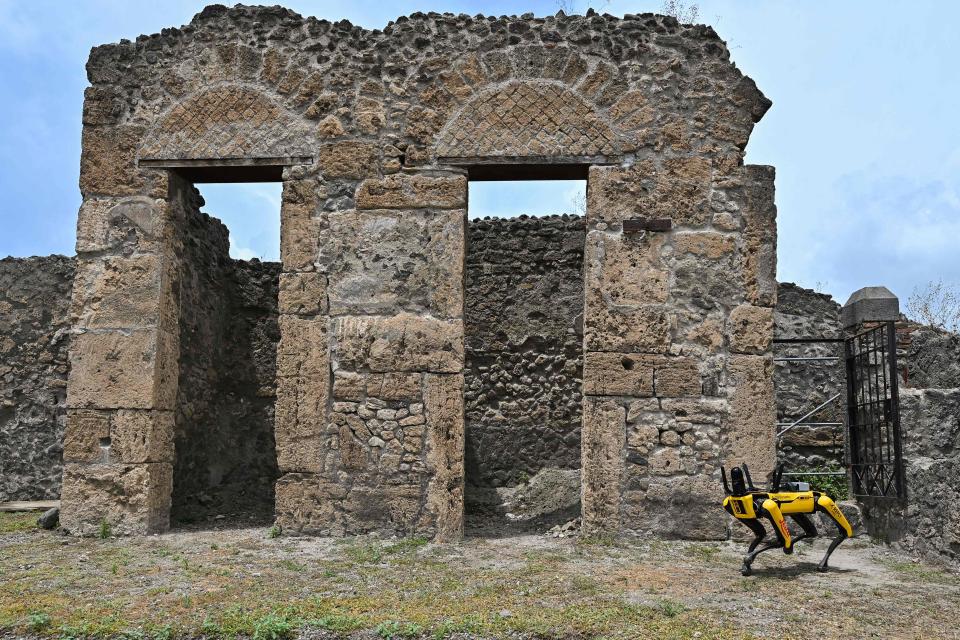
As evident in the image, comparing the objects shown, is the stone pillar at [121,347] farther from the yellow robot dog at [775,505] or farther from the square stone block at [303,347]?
the yellow robot dog at [775,505]

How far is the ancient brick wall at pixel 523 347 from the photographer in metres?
9.09

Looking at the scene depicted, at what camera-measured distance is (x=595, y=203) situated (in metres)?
5.94

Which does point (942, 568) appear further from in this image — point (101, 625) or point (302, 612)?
point (101, 625)

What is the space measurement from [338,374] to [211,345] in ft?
7.47

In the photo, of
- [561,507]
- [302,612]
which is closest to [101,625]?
[302,612]

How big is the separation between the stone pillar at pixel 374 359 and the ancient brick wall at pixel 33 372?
3579 mm

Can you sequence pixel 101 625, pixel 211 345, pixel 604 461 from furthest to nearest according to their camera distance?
pixel 211 345 → pixel 604 461 → pixel 101 625

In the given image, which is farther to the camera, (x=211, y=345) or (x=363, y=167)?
(x=211, y=345)

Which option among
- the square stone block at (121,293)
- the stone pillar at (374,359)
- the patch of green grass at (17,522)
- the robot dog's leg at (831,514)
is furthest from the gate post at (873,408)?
the patch of green grass at (17,522)

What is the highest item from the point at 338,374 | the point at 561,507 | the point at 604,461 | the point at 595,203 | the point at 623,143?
the point at 623,143

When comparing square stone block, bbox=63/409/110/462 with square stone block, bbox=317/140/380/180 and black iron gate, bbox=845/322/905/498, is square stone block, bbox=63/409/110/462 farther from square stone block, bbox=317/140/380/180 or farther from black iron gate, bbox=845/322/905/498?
black iron gate, bbox=845/322/905/498

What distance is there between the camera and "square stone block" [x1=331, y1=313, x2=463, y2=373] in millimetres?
5797

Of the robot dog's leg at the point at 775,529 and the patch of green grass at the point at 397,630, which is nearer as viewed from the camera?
the patch of green grass at the point at 397,630

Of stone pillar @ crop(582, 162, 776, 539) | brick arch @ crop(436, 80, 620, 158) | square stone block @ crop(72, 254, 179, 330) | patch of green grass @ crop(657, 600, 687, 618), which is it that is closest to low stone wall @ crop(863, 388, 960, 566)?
stone pillar @ crop(582, 162, 776, 539)
